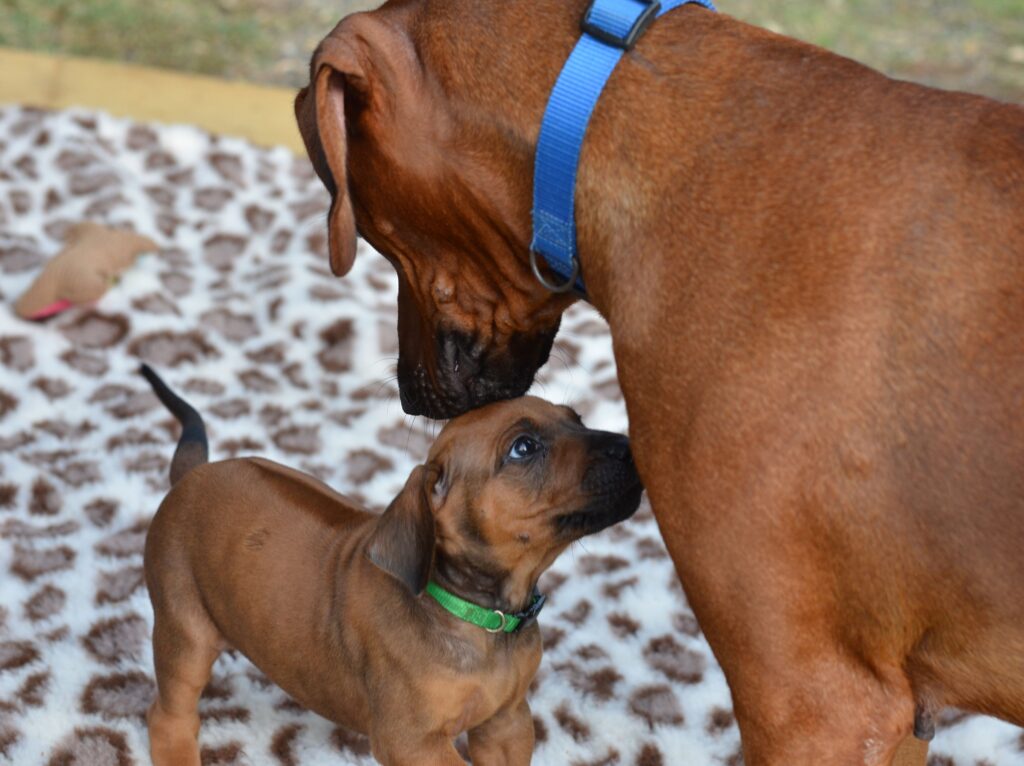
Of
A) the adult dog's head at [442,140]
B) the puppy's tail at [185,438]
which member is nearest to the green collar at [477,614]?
the adult dog's head at [442,140]

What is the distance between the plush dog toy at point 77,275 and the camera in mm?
5379

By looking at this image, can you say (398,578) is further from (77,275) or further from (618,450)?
(77,275)

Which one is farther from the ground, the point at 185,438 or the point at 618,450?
the point at 618,450

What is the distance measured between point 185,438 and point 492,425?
106cm

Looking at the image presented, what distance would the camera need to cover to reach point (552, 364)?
5.36m

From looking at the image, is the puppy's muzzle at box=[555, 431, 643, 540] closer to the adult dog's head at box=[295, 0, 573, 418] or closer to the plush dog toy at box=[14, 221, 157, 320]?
the adult dog's head at box=[295, 0, 573, 418]

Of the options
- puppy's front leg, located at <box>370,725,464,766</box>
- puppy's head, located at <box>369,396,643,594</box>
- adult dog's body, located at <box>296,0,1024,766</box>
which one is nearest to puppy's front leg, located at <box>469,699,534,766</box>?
puppy's front leg, located at <box>370,725,464,766</box>

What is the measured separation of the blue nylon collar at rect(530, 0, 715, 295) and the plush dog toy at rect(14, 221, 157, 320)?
3.15 meters

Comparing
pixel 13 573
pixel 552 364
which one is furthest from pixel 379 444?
pixel 13 573

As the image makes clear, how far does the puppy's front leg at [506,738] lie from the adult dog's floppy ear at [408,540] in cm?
45

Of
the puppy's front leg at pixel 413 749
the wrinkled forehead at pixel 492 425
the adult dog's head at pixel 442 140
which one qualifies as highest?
the adult dog's head at pixel 442 140

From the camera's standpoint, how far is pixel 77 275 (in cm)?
541

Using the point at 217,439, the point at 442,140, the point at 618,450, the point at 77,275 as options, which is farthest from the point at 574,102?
the point at 77,275

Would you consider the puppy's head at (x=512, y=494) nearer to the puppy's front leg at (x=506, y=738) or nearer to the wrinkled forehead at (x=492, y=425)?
the wrinkled forehead at (x=492, y=425)
